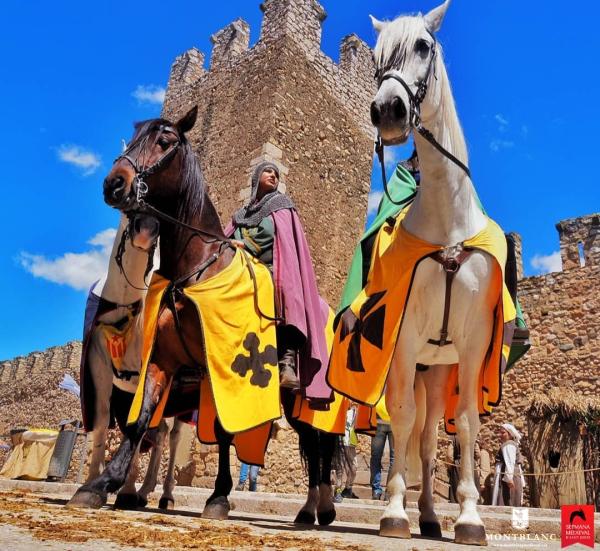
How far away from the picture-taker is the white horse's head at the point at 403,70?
2979 mm

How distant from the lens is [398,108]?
117 inches

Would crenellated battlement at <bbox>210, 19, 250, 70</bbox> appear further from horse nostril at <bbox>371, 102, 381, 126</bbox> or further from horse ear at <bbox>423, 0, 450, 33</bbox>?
horse nostril at <bbox>371, 102, 381, 126</bbox>

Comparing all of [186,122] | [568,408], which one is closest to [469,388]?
[186,122]

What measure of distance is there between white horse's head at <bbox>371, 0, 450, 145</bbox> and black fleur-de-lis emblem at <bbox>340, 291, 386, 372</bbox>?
3.34ft

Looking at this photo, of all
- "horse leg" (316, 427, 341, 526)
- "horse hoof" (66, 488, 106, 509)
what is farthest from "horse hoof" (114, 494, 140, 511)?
"horse leg" (316, 427, 341, 526)

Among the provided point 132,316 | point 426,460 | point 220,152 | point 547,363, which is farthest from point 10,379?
point 426,460

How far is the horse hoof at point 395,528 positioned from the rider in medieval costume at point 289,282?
1.38 meters

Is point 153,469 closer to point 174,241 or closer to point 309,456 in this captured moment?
point 309,456

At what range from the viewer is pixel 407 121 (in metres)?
3.00

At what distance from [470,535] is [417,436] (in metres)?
1.10

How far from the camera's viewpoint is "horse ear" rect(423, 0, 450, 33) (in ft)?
11.6

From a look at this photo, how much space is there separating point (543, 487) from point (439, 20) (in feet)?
30.3

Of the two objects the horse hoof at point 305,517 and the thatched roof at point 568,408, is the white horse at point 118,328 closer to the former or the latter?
the horse hoof at point 305,517

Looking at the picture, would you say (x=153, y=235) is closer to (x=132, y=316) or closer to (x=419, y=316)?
(x=132, y=316)
